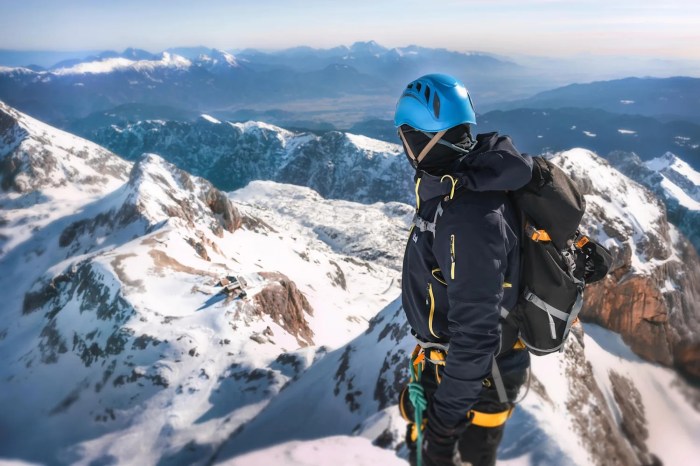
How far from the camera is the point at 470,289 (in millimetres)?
4789

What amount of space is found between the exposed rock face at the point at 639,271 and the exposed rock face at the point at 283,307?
103 feet

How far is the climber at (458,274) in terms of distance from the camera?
4805 mm

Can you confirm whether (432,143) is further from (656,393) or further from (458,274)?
(656,393)

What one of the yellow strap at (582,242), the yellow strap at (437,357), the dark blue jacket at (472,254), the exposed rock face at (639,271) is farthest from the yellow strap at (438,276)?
the exposed rock face at (639,271)

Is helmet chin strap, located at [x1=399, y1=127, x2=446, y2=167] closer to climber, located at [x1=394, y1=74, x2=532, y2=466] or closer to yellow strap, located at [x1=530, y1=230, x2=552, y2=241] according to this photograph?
climber, located at [x1=394, y1=74, x2=532, y2=466]

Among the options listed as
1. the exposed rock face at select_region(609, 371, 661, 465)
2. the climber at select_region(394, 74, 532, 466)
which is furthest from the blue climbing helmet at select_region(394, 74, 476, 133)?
the exposed rock face at select_region(609, 371, 661, 465)

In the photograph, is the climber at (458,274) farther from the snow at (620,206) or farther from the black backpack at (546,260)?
the snow at (620,206)

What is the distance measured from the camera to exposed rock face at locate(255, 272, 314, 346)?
3741cm

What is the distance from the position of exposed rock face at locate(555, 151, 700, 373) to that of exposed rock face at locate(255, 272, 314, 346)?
31.5 meters

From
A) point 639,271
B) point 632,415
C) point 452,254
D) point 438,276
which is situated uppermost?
point 452,254

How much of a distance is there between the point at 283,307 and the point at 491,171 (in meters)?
37.4

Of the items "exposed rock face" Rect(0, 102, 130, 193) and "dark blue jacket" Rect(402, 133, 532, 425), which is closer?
"dark blue jacket" Rect(402, 133, 532, 425)

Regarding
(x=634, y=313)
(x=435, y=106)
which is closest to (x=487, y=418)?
(x=435, y=106)

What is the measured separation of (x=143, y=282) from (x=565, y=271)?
37.0 m
